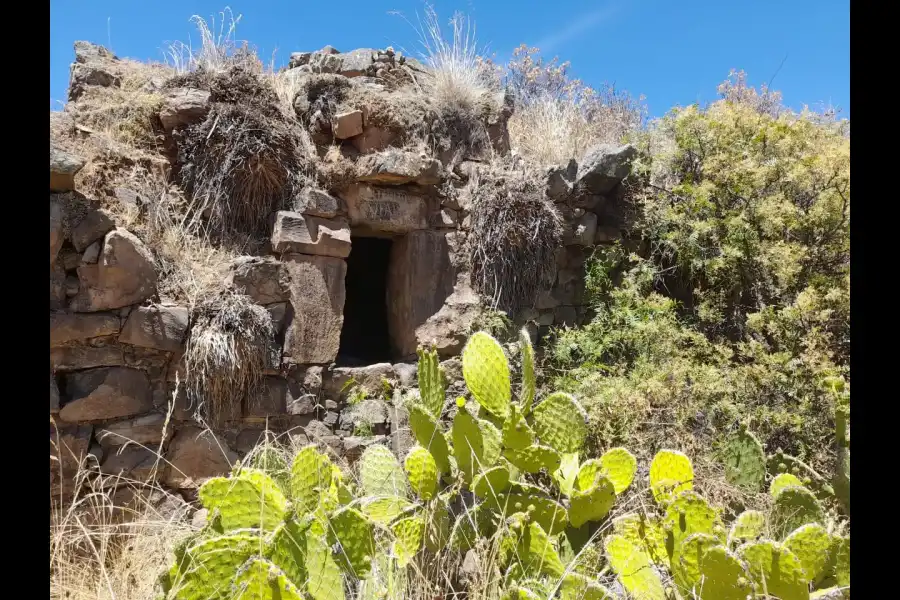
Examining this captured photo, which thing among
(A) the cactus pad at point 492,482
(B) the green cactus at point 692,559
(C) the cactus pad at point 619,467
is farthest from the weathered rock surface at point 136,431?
(B) the green cactus at point 692,559

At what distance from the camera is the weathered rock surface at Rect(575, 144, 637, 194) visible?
5.11 m

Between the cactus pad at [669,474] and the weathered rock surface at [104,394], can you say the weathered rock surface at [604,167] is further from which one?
the weathered rock surface at [104,394]

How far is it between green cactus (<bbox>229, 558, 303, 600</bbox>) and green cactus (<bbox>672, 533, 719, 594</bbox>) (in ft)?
3.95

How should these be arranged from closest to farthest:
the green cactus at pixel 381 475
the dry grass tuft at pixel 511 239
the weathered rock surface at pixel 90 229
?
the green cactus at pixel 381 475 → the weathered rock surface at pixel 90 229 → the dry grass tuft at pixel 511 239

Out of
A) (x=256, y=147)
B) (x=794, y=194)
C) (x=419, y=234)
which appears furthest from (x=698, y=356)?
(x=256, y=147)

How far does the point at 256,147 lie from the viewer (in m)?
4.44

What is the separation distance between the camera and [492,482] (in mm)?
2508

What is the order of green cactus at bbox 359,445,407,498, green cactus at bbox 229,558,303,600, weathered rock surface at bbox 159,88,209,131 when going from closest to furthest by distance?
1. green cactus at bbox 229,558,303,600
2. green cactus at bbox 359,445,407,498
3. weathered rock surface at bbox 159,88,209,131

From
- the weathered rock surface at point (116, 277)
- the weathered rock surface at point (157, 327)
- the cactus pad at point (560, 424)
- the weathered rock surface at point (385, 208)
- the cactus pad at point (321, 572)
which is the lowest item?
the cactus pad at point (321, 572)

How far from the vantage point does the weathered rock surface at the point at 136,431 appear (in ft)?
12.4

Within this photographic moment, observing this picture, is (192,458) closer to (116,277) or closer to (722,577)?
(116,277)

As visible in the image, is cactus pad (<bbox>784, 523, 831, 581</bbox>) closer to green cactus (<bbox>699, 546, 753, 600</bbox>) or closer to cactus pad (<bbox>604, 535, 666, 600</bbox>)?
green cactus (<bbox>699, 546, 753, 600</bbox>)

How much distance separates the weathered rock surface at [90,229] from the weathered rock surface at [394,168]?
1.75m

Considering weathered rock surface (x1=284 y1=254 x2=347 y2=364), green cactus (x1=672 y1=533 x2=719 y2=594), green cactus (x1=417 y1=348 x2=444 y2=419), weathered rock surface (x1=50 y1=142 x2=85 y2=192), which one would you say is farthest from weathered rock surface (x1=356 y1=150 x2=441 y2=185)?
green cactus (x1=672 y1=533 x2=719 y2=594)
